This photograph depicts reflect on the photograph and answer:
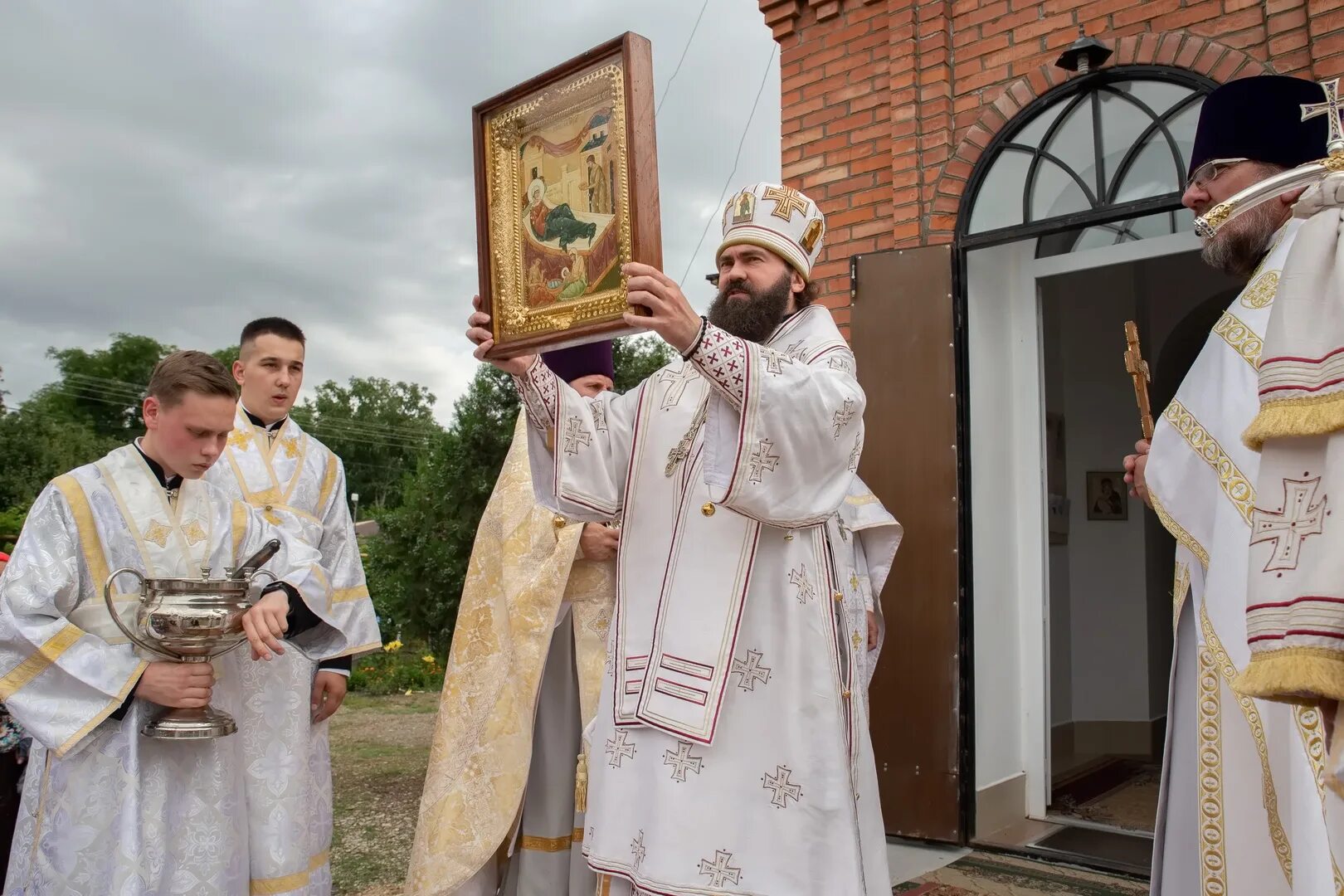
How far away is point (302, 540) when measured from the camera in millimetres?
3652

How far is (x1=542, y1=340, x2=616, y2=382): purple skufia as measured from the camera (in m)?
4.11

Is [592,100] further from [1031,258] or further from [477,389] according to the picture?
[477,389]

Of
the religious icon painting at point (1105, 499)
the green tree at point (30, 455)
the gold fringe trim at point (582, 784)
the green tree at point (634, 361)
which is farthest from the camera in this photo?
the green tree at point (30, 455)

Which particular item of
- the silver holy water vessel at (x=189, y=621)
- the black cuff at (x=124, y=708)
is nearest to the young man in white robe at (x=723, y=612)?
the silver holy water vessel at (x=189, y=621)

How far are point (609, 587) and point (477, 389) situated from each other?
420 centimetres

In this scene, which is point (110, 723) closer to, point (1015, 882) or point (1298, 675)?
point (1298, 675)

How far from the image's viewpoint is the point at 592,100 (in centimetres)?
258

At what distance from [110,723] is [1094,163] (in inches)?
176

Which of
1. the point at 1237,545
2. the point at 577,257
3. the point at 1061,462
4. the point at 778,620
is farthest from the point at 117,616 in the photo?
the point at 1061,462

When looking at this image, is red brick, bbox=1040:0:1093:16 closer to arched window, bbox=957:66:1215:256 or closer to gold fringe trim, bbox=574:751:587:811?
arched window, bbox=957:66:1215:256

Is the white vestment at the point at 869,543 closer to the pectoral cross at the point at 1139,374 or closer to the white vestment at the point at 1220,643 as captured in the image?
the pectoral cross at the point at 1139,374

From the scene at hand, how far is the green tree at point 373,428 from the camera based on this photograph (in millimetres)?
54406

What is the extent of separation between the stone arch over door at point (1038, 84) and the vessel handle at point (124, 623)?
3.87 meters

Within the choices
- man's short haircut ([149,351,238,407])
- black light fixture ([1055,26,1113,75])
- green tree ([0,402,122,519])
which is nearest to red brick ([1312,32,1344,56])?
black light fixture ([1055,26,1113,75])
